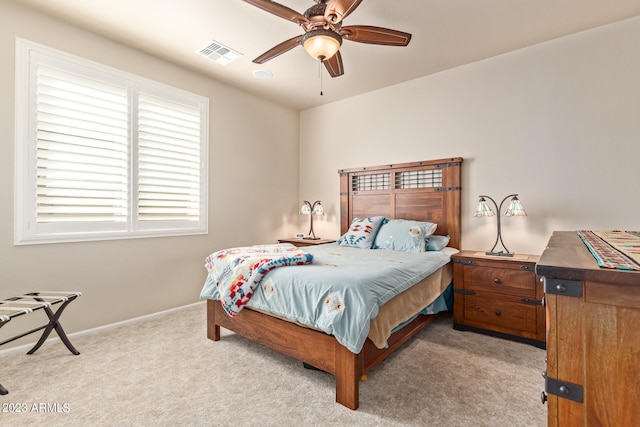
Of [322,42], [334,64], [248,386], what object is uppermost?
[334,64]

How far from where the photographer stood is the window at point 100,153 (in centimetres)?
253

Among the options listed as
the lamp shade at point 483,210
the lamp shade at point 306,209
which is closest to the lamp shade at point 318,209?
the lamp shade at point 306,209

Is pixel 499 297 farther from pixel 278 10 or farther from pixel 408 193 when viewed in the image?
pixel 278 10

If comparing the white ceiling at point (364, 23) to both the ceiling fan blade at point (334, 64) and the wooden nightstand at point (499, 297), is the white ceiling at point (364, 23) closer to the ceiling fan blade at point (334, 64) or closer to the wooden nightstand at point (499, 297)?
the ceiling fan blade at point (334, 64)

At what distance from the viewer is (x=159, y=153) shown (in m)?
3.35

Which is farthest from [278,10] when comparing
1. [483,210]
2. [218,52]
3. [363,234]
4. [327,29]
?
[483,210]

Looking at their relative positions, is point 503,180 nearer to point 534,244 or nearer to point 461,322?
point 534,244

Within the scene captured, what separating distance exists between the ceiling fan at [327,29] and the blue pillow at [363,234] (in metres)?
2.01

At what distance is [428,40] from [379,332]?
2.77 m

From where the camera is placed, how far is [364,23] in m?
2.70

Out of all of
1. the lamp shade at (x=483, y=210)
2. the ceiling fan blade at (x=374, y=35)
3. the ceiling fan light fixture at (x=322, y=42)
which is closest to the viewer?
the ceiling fan light fixture at (x=322, y=42)

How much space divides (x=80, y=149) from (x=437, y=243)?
3670 mm

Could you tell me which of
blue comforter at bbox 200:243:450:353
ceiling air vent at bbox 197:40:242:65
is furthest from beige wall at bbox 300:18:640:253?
ceiling air vent at bbox 197:40:242:65

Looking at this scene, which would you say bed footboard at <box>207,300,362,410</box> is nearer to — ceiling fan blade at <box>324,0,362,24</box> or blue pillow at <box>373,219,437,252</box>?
blue pillow at <box>373,219,437,252</box>
